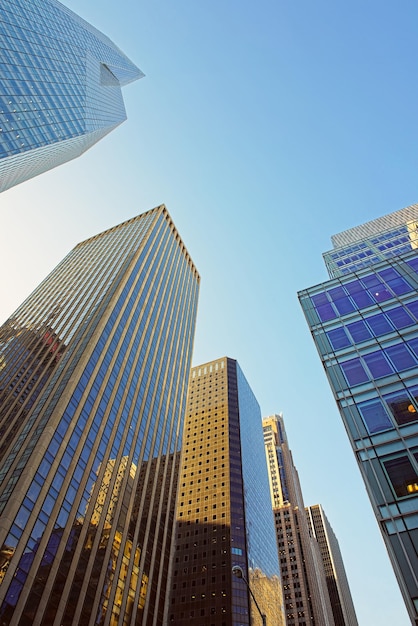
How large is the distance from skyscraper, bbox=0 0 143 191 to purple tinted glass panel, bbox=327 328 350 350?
62.3m

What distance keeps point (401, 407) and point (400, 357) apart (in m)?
4.28

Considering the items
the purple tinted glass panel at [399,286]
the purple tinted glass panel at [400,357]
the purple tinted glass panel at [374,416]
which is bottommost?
the purple tinted glass panel at [374,416]

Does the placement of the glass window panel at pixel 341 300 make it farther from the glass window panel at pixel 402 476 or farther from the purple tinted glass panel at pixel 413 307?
the glass window panel at pixel 402 476

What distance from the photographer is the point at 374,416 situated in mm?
23859

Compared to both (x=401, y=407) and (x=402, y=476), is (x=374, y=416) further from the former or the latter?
(x=402, y=476)

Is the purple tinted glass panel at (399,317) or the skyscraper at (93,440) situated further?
the skyscraper at (93,440)

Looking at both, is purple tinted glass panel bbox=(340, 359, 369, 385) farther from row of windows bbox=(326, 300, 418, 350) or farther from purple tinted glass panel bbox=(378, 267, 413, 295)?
purple tinted glass panel bbox=(378, 267, 413, 295)

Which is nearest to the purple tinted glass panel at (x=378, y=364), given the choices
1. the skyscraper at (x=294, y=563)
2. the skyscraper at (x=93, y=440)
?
the skyscraper at (x=93, y=440)

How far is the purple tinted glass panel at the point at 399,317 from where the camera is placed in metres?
28.7

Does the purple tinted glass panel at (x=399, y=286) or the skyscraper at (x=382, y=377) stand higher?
the purple tinted glass panel at (x=399, y=286)

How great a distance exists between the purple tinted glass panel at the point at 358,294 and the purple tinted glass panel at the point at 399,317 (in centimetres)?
258

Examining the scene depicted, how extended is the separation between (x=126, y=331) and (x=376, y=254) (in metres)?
48.5

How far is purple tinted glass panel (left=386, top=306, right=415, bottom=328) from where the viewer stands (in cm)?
2873

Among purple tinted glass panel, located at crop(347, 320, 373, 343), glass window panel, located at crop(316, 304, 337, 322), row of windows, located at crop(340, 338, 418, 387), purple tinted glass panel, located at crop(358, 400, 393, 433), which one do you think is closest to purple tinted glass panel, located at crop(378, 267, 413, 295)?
purple tinted glass panel, located at crop(347, 320, 373, 343)
